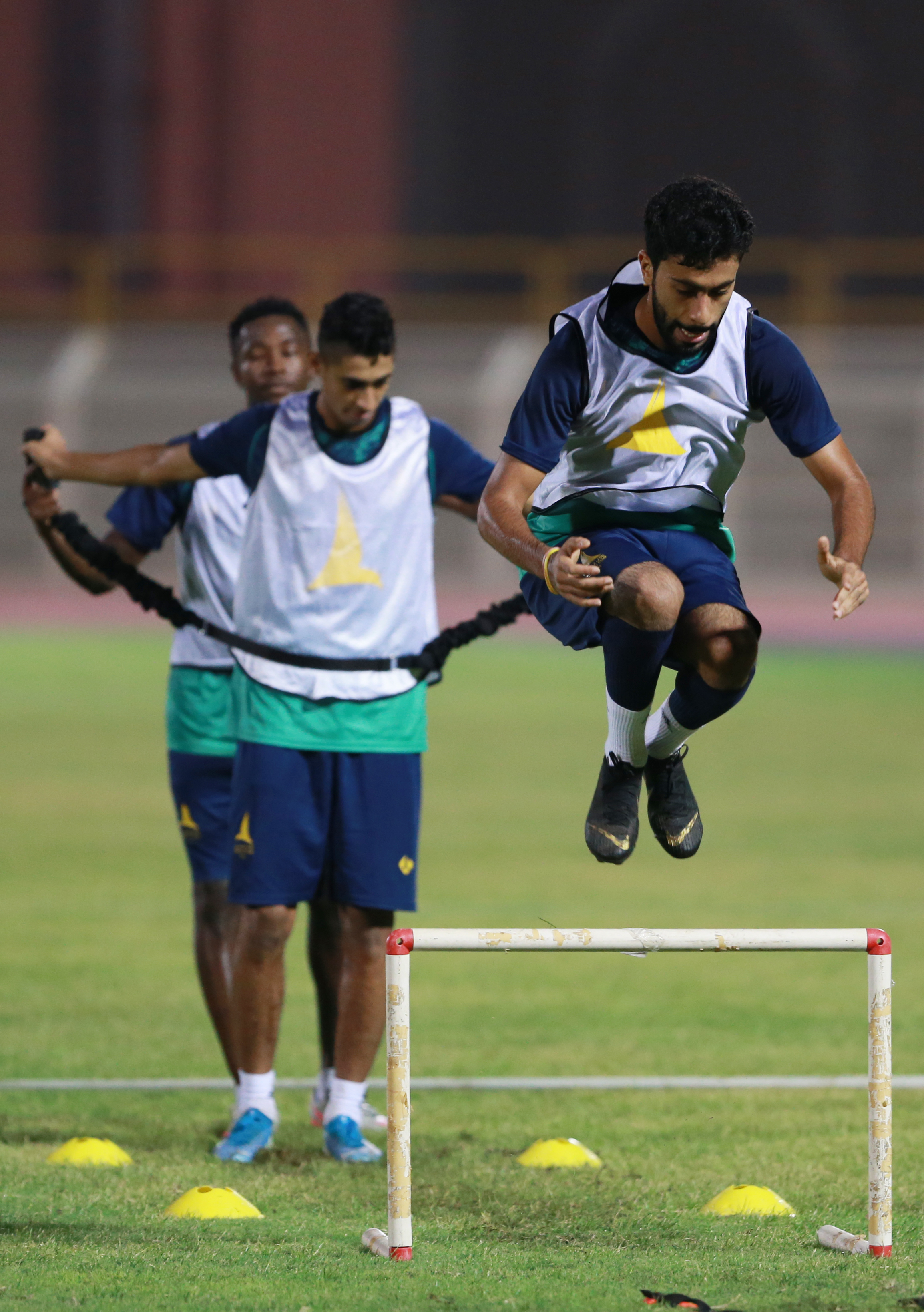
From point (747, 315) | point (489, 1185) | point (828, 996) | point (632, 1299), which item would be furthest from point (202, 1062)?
point (747, 315)

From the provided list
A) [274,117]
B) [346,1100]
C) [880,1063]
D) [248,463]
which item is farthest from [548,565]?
[274,117]

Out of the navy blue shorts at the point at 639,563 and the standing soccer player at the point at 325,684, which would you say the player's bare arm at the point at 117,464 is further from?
the navy blue shorts at the point at 639,563

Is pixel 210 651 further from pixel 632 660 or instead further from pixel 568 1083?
pixel 632 660

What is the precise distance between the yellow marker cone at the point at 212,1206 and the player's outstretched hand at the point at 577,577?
6.25ft

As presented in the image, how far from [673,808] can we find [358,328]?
5.70 feet

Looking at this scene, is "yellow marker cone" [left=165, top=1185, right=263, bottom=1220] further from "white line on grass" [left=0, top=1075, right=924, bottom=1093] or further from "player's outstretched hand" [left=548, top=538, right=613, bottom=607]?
"player's outstretched hand" [left=548, top=538, right=613, bottom=607]

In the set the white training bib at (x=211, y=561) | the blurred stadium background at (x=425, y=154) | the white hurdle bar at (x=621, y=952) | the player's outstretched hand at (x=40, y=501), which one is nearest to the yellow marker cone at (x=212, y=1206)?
the white hurdle bar at (x=621, y=952)

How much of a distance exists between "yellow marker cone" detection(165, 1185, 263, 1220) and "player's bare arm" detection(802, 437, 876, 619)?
217 centimetres

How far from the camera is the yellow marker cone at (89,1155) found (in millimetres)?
5684

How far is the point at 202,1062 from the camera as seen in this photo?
23.9 feet

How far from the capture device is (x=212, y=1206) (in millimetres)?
5031

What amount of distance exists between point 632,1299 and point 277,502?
2.70m

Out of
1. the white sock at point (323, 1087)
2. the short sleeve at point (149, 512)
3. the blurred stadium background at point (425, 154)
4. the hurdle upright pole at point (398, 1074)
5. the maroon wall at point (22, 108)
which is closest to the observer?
the hurdle upright pole at point (398, 1074)

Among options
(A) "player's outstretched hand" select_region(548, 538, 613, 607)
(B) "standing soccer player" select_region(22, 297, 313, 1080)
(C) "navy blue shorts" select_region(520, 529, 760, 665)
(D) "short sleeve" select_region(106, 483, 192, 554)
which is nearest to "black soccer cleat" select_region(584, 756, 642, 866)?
(C) "navy blue shorts" select_region(520, 529, 760, 665)
